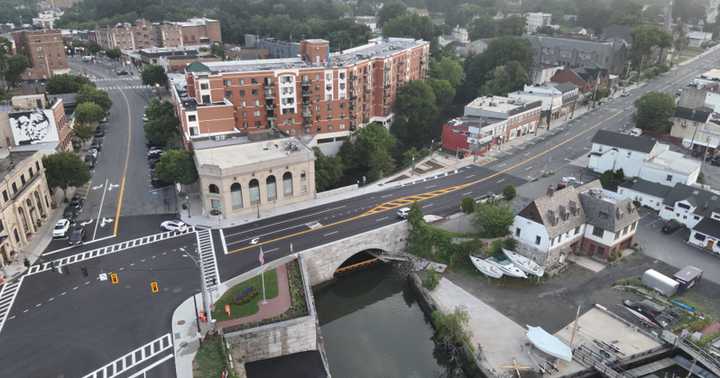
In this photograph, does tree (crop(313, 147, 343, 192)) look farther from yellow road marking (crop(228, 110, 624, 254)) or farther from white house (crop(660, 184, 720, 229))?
white house (crop(660, 184, 720, 229))

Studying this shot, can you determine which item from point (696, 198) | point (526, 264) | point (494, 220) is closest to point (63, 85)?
point (494, 220)

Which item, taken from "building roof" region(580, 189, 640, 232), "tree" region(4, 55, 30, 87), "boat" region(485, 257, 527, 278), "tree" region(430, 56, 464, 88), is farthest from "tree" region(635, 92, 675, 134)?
"tree" region(4, 55, 30, 87)

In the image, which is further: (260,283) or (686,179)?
(686,179)

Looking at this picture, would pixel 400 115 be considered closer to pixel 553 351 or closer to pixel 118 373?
pixel 553 351

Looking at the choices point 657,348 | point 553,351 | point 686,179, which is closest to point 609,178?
point 686,179

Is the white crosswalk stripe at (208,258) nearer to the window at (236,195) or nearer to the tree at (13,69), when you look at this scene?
the window at (236,195)

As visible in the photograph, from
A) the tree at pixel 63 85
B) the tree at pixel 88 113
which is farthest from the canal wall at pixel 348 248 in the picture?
the tree at pixel 63 85
